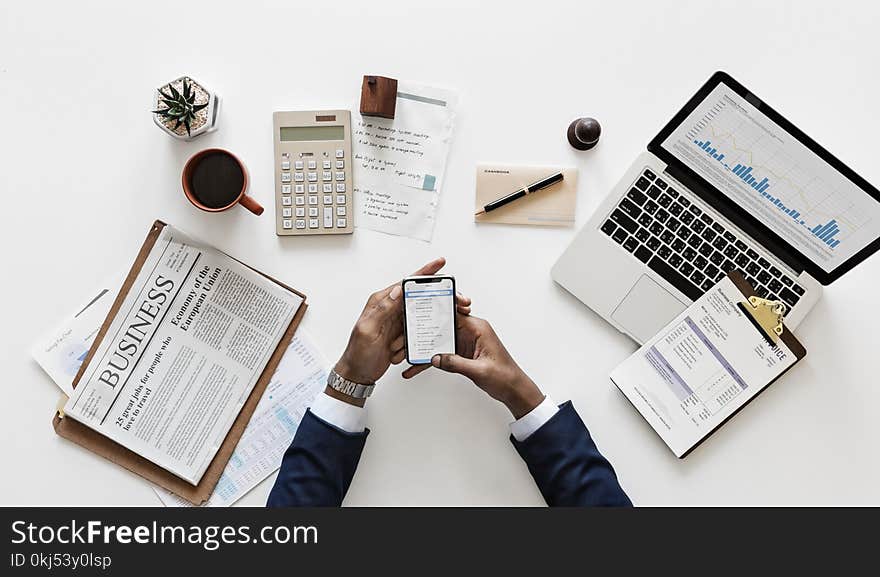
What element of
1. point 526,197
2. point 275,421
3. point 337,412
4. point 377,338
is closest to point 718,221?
point 526,197

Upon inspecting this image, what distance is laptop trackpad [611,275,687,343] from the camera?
103 centimetres

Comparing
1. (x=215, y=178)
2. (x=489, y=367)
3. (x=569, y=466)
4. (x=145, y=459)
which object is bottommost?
(x=145, y=459)

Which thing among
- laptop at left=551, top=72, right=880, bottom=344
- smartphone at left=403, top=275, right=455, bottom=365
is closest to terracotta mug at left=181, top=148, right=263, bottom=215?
smartphone at left=403, top=275, right=455, bottom=365

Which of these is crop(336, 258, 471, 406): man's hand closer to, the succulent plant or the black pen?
the black pen

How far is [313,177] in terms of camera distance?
1.05 meters

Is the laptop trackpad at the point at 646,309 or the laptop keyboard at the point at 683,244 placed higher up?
the laptop keyboard at the point at 683,244

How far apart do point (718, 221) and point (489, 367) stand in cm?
42

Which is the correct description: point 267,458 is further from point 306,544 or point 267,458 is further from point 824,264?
point 824,264

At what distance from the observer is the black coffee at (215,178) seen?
1008 millimetres

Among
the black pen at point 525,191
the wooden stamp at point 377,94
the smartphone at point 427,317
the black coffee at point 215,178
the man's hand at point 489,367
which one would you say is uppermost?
the wooden stamp at point 377,94

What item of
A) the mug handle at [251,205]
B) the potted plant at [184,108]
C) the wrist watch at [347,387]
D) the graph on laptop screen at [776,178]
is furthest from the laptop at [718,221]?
the potted plant at [184,108]

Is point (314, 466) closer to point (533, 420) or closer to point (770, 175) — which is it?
point (533, 420)

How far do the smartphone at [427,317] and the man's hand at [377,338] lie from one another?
0.02 m

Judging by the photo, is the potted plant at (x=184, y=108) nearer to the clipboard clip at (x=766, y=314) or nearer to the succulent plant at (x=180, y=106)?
the succulent plant at (x=180, y=106)
